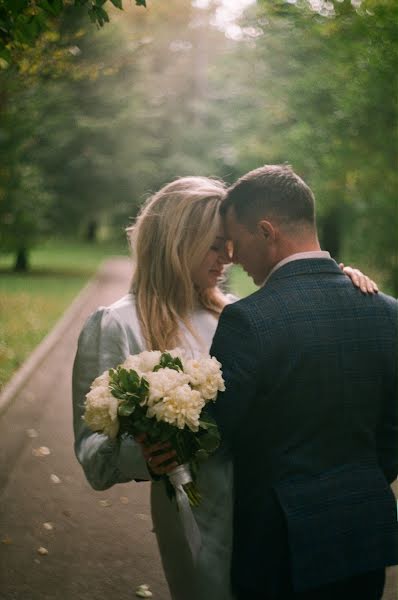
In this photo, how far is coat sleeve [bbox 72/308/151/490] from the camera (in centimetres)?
307

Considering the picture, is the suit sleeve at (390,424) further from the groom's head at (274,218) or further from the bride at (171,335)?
the groom's head at (274,218)

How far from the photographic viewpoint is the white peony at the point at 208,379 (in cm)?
250

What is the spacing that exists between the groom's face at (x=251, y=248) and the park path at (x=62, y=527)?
105 inches

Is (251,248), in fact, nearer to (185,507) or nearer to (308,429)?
(308,429)

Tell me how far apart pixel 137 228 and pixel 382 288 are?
19035 millimetres

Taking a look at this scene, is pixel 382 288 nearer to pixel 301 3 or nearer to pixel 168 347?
pixel 301 3

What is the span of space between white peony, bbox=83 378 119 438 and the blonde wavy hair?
3.38 ft

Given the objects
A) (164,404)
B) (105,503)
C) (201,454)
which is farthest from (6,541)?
(164,404)

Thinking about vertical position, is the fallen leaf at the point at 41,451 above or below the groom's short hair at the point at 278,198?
below

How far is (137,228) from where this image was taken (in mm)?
3750

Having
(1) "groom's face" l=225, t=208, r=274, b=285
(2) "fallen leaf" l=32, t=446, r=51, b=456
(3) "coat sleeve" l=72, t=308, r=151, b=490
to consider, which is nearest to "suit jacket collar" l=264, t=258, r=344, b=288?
(1) "groom's face" l=225, t=208, r=274, b=285

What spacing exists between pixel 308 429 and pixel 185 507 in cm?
59

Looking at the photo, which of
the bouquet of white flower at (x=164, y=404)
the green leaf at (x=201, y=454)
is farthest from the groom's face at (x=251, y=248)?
the green leaf at (x=201, y=454)

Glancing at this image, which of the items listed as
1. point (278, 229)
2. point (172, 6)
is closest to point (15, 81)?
point (278, 229)
